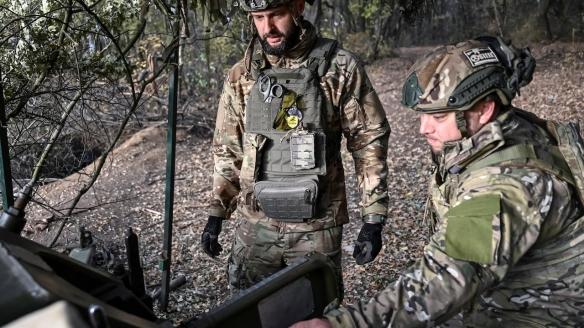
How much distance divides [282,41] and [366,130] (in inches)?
25.1

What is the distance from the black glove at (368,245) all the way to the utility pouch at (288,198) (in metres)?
0.30

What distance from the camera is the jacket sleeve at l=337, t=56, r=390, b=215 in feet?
9.44

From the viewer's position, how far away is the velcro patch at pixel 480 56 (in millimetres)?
1889

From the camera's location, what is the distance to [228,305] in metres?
1.59

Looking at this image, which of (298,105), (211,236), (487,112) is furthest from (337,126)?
(487,112)

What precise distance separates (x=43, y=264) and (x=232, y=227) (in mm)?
4640

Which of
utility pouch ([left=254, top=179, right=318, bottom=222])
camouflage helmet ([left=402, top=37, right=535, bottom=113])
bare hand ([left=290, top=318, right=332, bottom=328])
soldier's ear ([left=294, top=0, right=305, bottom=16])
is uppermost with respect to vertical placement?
soldier's ear ([left=294, top=0, right=305, bottom=16])

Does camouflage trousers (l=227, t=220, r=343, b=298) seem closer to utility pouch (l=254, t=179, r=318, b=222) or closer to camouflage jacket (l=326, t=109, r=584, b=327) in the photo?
utility pouch (l=254, t=179, r=318, b=222)

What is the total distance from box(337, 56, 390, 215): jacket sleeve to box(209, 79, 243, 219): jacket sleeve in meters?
0.59

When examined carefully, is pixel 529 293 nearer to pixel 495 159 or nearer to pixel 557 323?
pixel 557 323

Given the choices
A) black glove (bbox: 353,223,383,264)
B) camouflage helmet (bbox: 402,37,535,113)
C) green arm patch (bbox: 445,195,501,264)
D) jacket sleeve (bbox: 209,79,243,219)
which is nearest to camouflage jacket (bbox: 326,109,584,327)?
green arm patch (bbox: 445,195,501,264)

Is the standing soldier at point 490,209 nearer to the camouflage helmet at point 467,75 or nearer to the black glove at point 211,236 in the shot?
the camouflage helmet at point 467,75

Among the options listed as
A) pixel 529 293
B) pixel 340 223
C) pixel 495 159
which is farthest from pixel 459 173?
pixel 340 223

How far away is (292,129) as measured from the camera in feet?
9.41
